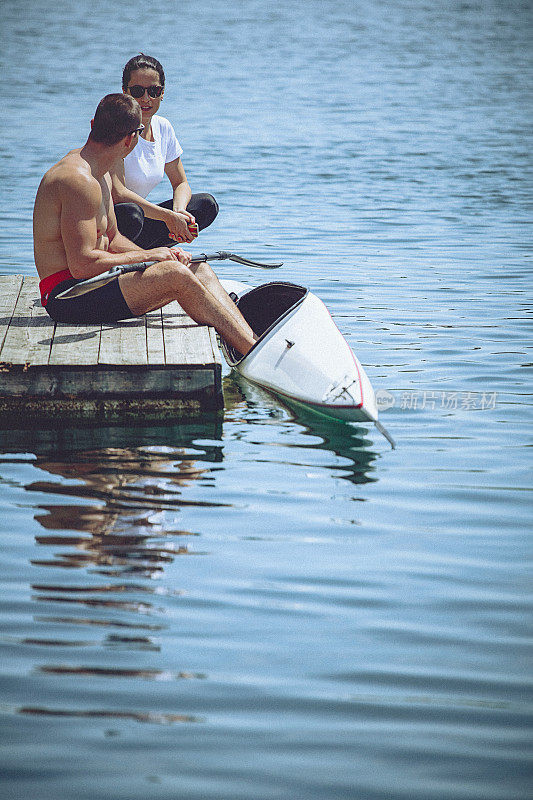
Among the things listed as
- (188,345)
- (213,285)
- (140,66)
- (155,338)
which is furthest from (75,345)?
(140,66)

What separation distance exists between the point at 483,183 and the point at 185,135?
6842 millimetres

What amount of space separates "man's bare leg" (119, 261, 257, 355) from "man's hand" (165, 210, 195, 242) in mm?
573

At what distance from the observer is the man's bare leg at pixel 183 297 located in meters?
6.66

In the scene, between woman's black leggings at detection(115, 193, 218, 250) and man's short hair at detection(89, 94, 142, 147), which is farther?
woman's black leggings at detection(115, 193, 218, 250)

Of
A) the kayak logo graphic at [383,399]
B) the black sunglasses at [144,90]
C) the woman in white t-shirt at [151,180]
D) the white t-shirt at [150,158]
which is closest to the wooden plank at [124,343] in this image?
the woman in white t-shirt at [151,180]

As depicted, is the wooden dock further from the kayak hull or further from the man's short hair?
the man's short hair

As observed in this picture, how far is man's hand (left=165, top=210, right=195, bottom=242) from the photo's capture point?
743 centimetres

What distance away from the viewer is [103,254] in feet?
21.2

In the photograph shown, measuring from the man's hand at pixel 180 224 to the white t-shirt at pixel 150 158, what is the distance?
45cm

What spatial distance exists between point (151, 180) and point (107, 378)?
219cm

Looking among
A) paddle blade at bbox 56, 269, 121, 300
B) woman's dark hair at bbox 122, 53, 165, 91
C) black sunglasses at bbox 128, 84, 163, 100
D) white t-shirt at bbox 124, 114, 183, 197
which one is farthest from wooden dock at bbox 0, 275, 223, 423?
woman's dark hair at bbox 122, 53, 165, 91

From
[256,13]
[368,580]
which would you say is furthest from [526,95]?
[256,13]

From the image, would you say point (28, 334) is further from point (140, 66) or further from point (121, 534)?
point (121, 534)

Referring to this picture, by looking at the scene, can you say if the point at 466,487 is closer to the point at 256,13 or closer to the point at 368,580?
the point at 368,580
